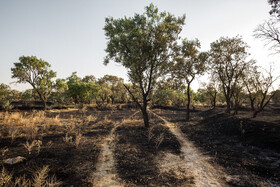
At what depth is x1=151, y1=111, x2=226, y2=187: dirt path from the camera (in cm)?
644

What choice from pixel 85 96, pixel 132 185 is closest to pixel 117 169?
pixel 132 185

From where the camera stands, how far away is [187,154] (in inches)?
375

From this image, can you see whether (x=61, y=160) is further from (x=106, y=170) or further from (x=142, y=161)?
(x=142, y=161)

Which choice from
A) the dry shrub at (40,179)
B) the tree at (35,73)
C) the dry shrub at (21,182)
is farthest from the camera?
the tree at (35,73)

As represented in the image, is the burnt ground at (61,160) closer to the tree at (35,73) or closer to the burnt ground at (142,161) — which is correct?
the burnt ground at (142,161)

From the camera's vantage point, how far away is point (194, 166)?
7.79m

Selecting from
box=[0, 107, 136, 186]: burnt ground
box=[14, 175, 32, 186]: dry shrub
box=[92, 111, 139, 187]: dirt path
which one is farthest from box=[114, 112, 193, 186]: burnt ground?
box=[14, 175, 32, 186]: dry shrub

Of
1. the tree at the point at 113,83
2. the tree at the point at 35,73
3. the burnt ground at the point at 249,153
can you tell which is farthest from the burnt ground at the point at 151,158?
the tree at the point at 113,83

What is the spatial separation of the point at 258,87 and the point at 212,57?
8.11 m

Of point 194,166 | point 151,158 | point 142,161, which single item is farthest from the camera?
point 151,158

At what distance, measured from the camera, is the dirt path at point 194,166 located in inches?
254

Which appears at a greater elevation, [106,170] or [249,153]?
[249,153]

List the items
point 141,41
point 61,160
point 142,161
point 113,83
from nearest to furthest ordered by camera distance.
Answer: point 61,160, point 142,161, point 141,41, point 113,83

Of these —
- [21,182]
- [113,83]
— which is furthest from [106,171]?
[113,83]
